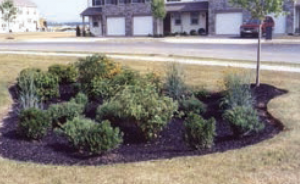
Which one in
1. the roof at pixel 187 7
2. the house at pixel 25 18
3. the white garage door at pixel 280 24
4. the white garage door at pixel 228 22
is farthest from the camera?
the house at pixel 25 18

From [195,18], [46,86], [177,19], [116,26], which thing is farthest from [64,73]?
[116,26]

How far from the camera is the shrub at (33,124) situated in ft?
24.9

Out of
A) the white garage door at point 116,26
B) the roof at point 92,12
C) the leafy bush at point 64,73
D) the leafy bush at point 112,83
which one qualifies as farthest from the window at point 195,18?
the leafy bush at point 112,83

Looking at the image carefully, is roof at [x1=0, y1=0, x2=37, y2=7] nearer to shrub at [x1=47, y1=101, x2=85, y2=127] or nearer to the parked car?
the parked car

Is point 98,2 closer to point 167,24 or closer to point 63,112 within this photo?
point 167,24

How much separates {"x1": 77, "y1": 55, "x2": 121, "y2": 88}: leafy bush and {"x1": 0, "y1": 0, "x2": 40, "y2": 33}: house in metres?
73.4

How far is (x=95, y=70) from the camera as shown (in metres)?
→ 10.9

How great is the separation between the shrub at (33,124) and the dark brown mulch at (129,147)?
146mm

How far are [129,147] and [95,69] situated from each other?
4145 millimetres

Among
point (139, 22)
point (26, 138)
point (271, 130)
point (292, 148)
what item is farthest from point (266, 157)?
point (139, 22)

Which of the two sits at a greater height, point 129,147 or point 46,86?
point 46,86

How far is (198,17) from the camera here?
42.9m

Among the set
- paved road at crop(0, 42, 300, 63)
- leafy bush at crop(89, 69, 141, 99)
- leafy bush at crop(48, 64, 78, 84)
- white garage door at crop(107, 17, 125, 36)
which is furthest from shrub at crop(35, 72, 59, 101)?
white garage door at crop(107, 17, 125, 36)

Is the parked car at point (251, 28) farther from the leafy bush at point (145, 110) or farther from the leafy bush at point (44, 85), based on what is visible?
the leafy bush at point (145, 110)
